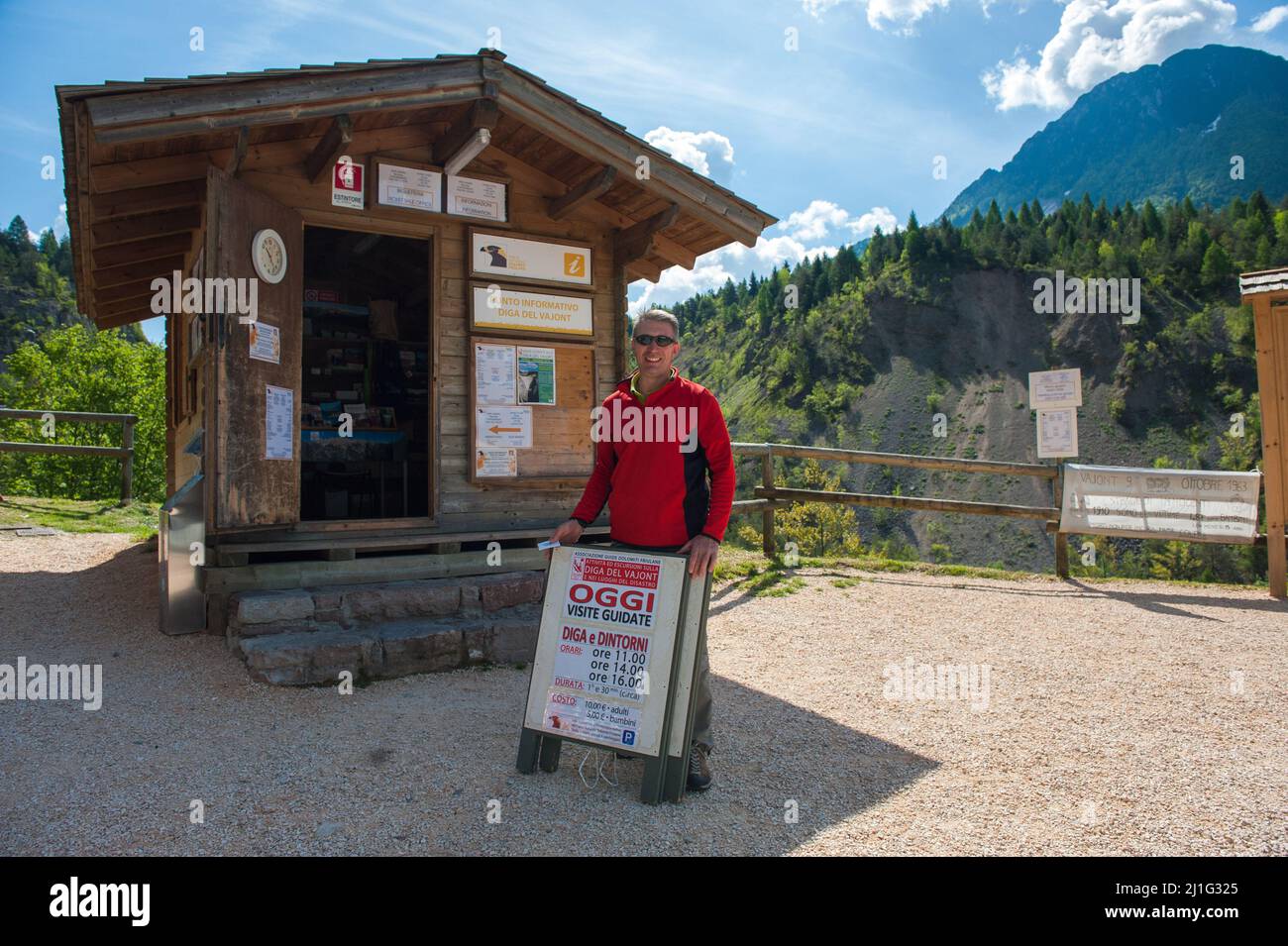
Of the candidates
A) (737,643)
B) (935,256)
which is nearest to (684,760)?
(737,643)

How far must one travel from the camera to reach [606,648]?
3.69 m

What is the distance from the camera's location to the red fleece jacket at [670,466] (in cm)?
361

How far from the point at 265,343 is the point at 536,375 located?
82.8 inches

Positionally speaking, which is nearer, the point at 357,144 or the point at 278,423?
the point at 278,423

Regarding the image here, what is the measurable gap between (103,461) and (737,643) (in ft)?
95.3

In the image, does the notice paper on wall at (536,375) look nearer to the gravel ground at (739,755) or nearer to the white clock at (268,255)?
the white clock at (268,255)

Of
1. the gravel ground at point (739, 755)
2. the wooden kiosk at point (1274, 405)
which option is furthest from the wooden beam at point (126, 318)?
the wooden kiosk at point (1274, 405)

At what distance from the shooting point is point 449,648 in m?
5.64

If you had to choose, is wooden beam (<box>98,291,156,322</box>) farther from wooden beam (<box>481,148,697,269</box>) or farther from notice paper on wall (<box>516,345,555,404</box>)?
notice paper on wall (<box>516,345,555,404</box>)

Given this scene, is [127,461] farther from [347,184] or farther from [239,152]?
[239,152]

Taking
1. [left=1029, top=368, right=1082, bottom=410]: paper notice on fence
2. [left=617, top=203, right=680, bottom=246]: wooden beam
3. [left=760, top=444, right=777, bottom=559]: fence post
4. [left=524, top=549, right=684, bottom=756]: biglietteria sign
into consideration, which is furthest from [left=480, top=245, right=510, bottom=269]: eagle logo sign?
[left=1029, top=368, right=1082, bottom=410]: paper notice on fence

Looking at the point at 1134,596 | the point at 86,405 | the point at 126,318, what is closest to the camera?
the point at 1134,596

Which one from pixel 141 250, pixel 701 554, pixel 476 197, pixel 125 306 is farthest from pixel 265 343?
pixel 125 306

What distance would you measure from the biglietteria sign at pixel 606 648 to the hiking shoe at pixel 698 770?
295 mm
